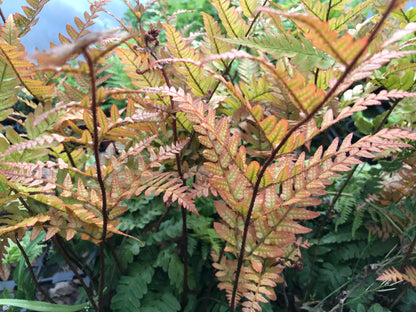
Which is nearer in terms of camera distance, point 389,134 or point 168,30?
point 389,134

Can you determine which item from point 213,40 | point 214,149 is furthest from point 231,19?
point 214,149

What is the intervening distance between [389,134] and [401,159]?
356mm

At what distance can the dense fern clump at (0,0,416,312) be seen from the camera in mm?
477

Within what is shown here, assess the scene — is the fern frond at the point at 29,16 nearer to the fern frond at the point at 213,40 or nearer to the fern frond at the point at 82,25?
the fern frond at the point at 82,25

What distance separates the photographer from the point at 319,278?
3.34 ft

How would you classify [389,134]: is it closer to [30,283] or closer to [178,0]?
[30,283]

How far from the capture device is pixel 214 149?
600 mm

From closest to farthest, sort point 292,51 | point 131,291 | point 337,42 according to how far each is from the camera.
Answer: point 337,42 < point 292,51 < point 131,291

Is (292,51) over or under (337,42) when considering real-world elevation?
over

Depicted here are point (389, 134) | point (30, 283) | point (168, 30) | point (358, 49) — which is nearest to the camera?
point (358, 49)

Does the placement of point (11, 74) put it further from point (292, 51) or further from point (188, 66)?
point (292, 51)

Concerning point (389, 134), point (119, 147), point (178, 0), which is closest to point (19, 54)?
point (119, 147)

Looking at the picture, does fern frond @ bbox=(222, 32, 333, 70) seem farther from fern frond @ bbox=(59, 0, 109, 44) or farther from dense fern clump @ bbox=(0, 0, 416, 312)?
fern frond @ bbox=(59, 0, 109, 44)

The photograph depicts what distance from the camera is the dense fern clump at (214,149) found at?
1.57ft
